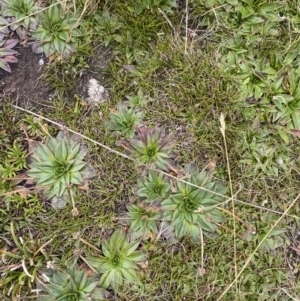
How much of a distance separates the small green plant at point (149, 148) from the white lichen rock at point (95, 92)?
0.79 feet

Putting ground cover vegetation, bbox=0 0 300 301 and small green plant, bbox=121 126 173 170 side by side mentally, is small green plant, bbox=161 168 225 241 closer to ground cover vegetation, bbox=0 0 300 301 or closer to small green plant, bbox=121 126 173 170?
ground cover vegetation, bbox=0 0 300 301

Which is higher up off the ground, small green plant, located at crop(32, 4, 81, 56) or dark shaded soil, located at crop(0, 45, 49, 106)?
small green plant, located at crop(32, 4, 81, 56)

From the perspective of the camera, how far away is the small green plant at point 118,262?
2.26 m

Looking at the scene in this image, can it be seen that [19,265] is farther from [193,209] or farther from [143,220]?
[193,209]

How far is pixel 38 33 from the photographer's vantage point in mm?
2320

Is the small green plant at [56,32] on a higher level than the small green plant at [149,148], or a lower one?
higher

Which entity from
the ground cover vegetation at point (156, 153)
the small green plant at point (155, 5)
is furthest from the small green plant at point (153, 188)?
the small green plant at point (155, 5)

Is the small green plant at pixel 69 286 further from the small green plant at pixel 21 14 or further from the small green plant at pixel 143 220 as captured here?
the small green plant at pixel 21 14

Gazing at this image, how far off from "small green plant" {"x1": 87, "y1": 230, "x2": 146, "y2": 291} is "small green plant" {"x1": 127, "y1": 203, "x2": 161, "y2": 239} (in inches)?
1.9

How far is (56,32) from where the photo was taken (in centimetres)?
231

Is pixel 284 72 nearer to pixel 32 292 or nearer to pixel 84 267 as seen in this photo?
pixel 84 267

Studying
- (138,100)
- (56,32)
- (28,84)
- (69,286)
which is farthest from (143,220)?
(56,32)

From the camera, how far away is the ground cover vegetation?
2279 mm

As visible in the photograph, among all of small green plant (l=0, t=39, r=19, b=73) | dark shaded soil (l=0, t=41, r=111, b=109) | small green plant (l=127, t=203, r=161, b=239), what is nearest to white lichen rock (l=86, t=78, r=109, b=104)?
dark shaded soil (l=0, t=41, r=111, b=109)
